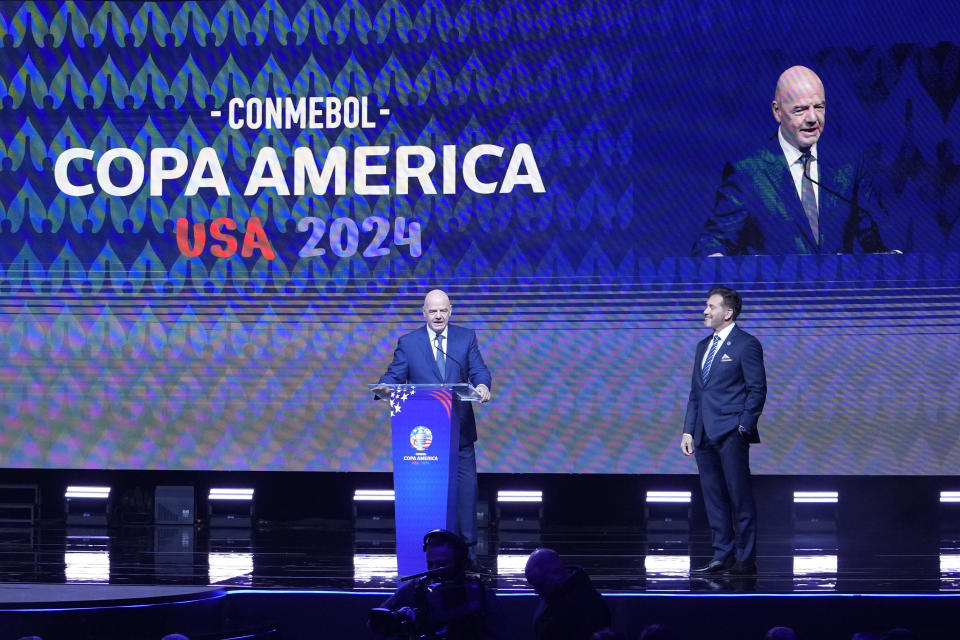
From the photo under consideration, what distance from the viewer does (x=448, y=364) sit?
5805 mm

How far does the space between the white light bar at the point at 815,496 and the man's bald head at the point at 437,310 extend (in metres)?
3.39

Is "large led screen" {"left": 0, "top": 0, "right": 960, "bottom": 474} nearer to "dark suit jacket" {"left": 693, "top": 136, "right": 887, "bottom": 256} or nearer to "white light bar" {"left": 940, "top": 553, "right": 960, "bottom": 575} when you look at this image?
"dark suit jacket" {"left": 693, "top": 136, "right": 887, "bottom": 256}

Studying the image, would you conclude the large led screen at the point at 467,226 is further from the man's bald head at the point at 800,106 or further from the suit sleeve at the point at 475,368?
the suit sleeve at the point at 475,368

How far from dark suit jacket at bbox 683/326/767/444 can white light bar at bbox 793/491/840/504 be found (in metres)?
2.54

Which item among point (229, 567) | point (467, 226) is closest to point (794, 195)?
point (467, 226)

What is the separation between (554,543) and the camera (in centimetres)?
733

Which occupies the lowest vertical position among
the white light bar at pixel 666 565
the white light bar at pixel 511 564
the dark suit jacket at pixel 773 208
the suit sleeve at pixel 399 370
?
the white light bar at pixel 666 565

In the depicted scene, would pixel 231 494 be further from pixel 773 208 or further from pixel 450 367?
pixel 773 208

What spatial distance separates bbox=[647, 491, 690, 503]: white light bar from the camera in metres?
8.11

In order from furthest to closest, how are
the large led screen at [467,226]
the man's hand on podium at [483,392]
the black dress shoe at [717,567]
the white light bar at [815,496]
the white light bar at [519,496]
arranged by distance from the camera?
the white light bar at [519,496], the white light bar at [815,496], the large led screen at [467,226], the black dress shoe at [717,567], the man's hand on podium at [483,392]

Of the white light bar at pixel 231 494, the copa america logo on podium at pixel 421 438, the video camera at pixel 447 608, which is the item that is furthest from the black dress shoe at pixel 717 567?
the white light bar at pixel 231 494

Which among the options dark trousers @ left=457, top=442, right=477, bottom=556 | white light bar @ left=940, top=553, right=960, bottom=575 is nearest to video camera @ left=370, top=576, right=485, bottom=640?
dark trousers @ left=457, top=442, right=477, bottom=556

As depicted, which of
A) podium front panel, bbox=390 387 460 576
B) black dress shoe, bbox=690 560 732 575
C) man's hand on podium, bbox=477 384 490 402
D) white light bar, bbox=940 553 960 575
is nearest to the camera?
podium front panel, bbox=390 387 460 576

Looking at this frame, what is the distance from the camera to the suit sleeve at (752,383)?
18.2 feet
